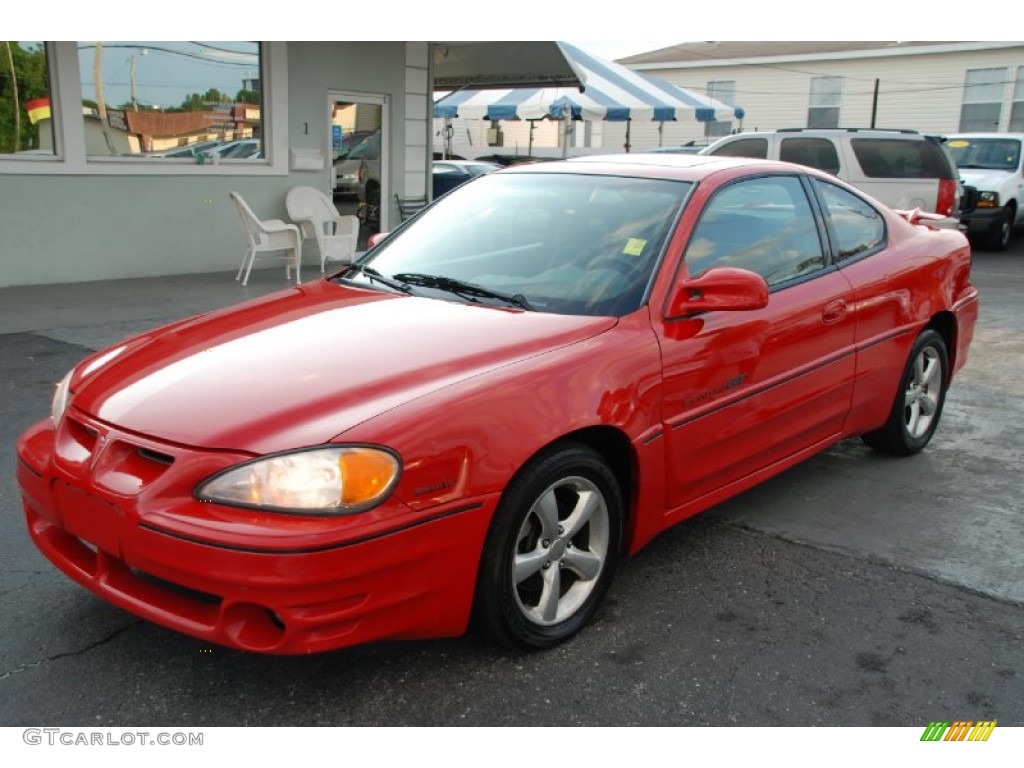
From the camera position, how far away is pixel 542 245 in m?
3.79

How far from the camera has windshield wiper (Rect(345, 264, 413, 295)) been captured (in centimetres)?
379

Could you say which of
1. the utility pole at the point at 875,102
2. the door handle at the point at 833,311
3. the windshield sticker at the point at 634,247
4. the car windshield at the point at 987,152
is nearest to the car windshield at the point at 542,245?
the windshield sticker at the point at 634,247

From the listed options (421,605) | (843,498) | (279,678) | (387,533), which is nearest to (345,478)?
(387,533)

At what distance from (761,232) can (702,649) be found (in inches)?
71.3

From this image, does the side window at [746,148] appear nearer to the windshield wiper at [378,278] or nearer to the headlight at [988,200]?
the headlight at [988,200]

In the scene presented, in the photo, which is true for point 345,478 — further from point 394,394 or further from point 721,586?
point 721,586

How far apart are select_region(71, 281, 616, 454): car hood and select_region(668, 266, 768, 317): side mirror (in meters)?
0.31

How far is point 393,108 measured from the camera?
13.0 m

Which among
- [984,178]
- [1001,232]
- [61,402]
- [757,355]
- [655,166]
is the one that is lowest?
[1001,232]

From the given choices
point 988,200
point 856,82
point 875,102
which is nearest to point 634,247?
point 988,200

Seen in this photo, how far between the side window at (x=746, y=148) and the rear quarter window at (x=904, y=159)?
1.31m

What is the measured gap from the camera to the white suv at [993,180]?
51.9ft

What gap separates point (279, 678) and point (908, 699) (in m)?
1.89

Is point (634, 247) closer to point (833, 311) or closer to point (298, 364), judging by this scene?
point (833, 311)
